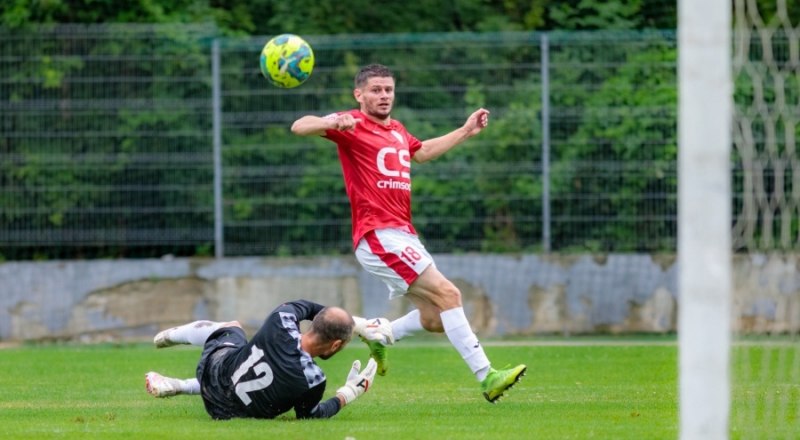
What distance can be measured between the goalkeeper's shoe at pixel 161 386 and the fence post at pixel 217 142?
791 centimetres

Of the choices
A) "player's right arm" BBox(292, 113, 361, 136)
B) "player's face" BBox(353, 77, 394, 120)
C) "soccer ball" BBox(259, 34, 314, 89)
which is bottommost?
"player's right arm" BBox(292, 113, 361, 136)

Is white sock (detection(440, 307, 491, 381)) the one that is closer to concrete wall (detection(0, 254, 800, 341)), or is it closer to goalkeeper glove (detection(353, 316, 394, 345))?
goalkeeper glove (detection(353, 316, 394, 345))

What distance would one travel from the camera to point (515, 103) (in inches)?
683

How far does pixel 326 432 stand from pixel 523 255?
9.25 meters

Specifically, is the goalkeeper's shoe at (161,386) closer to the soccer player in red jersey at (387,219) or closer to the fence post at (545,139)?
the soccer player in red jersey at (387,219)

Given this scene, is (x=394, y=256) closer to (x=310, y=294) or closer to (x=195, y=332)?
(x=195, y=332)

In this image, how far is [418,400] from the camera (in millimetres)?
10227

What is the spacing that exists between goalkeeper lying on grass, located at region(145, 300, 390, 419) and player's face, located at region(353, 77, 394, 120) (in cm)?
201

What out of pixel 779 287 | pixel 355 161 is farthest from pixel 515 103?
pixel 355 161

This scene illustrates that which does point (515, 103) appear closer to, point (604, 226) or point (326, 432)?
point (604, 226)

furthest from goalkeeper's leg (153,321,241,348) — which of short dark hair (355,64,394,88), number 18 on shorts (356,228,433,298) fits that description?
short dark hair (355,64,394,88)

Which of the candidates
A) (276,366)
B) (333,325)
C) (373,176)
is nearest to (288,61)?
(373,176)

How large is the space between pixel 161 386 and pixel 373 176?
2203 mm

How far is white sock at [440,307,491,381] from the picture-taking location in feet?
32.3
